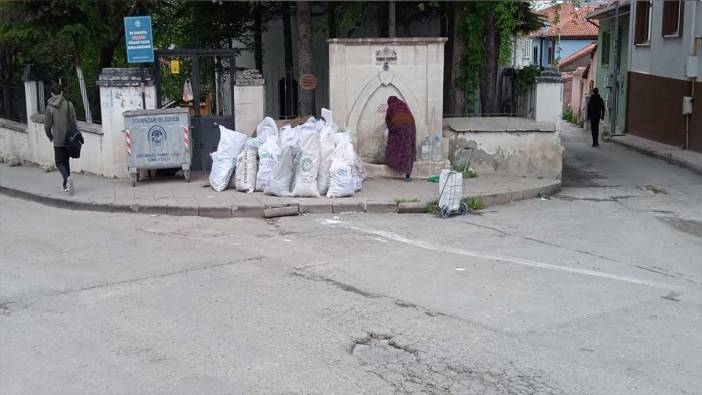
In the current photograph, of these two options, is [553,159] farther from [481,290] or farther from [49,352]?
[49,352]

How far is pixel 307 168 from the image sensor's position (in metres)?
12.2

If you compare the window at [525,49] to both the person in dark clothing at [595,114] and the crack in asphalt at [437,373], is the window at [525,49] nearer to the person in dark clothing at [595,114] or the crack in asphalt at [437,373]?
the person in dark clothing at [595,114]

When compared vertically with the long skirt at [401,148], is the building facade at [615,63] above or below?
above

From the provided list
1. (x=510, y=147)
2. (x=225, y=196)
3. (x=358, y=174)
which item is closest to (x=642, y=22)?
(x=510, y=147)

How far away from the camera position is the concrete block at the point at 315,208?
11.5 metres

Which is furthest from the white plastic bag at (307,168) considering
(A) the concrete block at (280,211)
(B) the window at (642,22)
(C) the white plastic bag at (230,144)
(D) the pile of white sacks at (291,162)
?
(B) the window at (642,22)

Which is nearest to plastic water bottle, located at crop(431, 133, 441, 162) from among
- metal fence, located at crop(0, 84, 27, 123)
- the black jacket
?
metal fence, located at crop(0, 84, 27, 123)

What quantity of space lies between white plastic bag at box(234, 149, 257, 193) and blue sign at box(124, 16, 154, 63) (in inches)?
114

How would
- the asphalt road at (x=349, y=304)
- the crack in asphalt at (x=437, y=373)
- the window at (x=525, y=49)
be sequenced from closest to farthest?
the crack in asphalt at (x=437, y=373) < the asphalt road at (x=349, y=304) < the window at (x=525, y=49)

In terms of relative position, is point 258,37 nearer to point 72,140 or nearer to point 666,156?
point 72,140

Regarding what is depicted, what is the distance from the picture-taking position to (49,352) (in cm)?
559

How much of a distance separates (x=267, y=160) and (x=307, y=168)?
2.42ft

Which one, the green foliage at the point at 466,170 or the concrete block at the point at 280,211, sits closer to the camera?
the concrete block at the point at 280,211

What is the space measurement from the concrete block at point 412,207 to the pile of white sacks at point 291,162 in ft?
3.21
